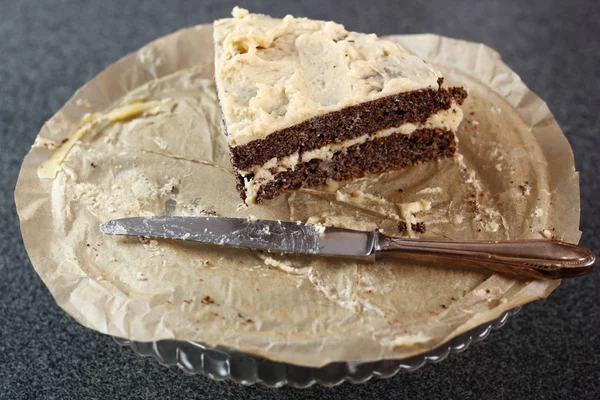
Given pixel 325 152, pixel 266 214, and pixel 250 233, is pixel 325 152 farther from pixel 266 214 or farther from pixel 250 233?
pixel 250 233

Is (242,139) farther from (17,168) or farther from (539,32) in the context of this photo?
(539,32)

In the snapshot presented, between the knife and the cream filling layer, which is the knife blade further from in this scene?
the cream filling layer

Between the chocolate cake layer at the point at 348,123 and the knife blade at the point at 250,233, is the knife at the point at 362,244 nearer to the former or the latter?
the knife blade at the point at 250,233

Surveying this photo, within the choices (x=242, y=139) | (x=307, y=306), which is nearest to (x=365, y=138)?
(x=242, y=139)

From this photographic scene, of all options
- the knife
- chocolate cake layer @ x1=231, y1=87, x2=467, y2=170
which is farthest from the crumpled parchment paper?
chocolate cake layer @ x1=231, y1=87, x2=467, y2=170

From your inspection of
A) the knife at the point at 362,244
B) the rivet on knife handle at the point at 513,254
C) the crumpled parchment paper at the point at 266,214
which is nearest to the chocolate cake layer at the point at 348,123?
the crumpled parchment paper at the point at 266,214

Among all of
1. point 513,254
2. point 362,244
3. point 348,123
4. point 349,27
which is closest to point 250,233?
point 362,244
